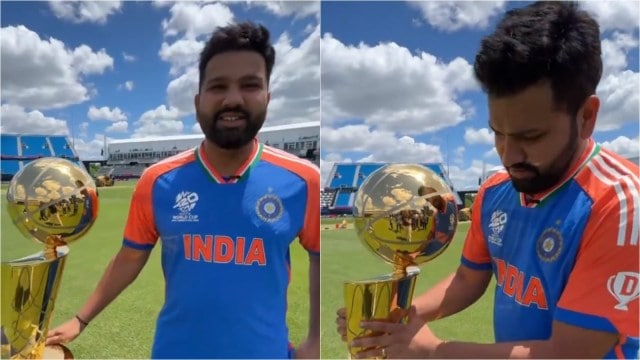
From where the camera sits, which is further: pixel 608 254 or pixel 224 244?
pixel 224 244

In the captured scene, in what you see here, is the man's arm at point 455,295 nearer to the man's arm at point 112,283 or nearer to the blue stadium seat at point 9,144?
the man's arm at point 112,283

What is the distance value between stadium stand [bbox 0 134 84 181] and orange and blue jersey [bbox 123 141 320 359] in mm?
424

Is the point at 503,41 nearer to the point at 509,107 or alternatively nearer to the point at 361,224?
the point at 509,107

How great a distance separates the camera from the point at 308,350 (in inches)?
49.3

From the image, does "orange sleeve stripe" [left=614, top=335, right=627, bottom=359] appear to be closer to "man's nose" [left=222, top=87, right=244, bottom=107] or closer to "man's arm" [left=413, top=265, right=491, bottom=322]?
"man's arm" [left=413, top=265, right=491, bottom=322]

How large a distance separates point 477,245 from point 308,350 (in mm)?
504

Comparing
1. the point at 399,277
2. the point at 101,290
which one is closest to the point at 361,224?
the point at 399,277

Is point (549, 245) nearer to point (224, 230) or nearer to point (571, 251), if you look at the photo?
point (571, 251)

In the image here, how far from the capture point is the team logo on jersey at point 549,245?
2.68 feet

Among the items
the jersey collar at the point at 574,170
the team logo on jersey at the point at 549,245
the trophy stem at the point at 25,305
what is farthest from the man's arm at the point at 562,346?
the trophy stem at the point at 25,305

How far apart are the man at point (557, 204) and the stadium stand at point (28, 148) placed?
41.5 inches

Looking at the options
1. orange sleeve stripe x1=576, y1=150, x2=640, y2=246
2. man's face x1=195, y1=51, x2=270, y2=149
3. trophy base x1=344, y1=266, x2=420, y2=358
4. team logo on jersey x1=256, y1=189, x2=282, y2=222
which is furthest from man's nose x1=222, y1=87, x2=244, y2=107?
orange sleeve stripe x1=576, y1=150, x2=640, y2=246

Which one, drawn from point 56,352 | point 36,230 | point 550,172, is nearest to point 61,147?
point 36,230

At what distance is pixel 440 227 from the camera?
899 mm
